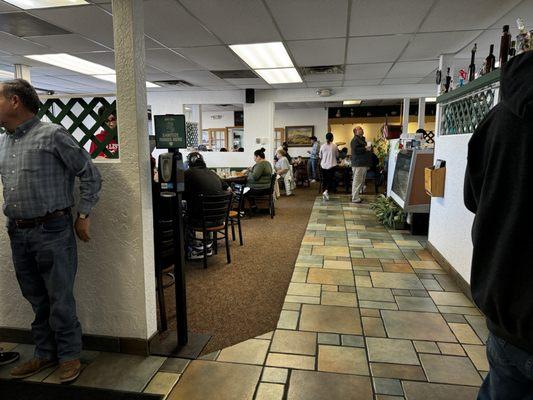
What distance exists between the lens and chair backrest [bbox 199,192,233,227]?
12.5 feet

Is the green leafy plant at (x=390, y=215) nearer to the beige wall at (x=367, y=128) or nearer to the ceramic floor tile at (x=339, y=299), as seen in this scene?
the ceramic floor tile at (x=339, y=299)

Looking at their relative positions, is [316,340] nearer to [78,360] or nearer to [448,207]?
[78,360]

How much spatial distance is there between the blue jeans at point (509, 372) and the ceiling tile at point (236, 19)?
11.4ft

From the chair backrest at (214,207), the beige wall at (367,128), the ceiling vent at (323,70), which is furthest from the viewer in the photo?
the beige wall at (367,128)

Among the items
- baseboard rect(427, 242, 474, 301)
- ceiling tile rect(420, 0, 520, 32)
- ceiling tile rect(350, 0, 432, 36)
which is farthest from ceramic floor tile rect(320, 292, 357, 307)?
ceiling tile rect(420, 0, 520, 32)

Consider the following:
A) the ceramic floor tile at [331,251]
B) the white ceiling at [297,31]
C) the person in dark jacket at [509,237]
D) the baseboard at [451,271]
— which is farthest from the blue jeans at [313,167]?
the person in dark jacket at [509,237]

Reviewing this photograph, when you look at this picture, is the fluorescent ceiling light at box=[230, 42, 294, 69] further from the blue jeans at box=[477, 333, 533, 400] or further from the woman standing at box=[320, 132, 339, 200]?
the blue jeans at box=[477, 333, 533, 400]

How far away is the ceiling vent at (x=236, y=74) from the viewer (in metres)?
6.70

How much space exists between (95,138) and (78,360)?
52.7 inches

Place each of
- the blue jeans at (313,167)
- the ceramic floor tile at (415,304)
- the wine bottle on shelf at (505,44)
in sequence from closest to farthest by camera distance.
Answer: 1. the wine bottle on shelf at (505,44)
2. the ceramic floor tile at (415,304)
3. the blue jeans at (313,167)

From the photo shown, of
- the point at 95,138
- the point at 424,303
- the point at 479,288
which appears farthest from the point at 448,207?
the point at 95,138

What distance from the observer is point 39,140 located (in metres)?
1.91

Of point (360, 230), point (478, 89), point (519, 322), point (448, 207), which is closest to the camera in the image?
point (519, 322)

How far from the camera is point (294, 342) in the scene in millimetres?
2426
